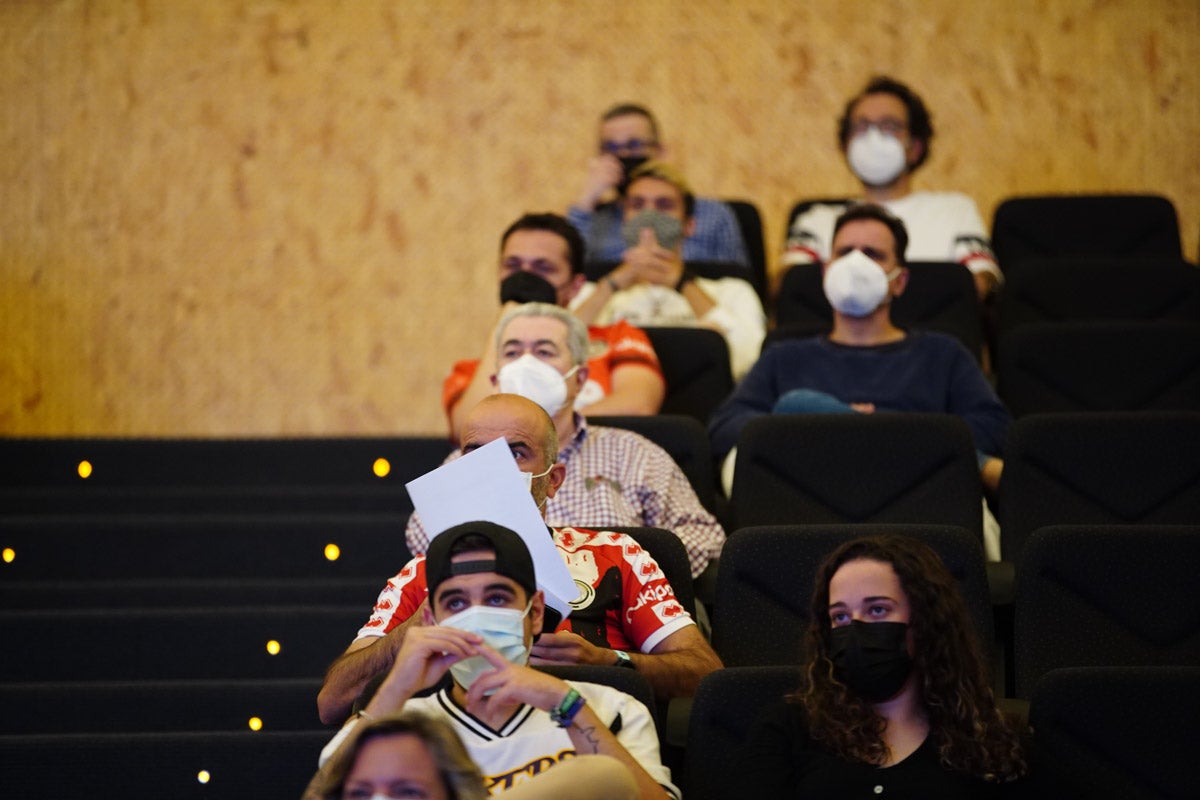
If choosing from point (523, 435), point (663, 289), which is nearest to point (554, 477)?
point (523, 435)

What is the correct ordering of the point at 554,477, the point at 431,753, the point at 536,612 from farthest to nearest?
the point at 554,477 → the point at 536,612 → the point at 431,753

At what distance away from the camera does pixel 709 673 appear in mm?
2541

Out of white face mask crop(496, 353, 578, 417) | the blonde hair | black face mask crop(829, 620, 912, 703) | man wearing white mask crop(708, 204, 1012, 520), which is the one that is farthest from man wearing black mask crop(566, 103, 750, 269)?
the blonde hair

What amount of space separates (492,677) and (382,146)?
3.76 meters

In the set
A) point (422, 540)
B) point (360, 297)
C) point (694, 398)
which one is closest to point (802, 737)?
point (422, 540)

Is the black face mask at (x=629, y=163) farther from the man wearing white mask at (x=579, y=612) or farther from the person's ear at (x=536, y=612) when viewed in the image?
the person's ear at (x=536, y=612)

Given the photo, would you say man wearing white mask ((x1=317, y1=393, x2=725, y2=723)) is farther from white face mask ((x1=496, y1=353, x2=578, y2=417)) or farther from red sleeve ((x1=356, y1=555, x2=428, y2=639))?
white face mask ((x1=496, y1=353, x2=578, y2=417))

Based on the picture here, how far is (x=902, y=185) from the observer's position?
5176 mm

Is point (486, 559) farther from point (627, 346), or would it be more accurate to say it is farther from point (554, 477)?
point (627, 346)

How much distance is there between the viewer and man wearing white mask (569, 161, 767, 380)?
4.66 meters

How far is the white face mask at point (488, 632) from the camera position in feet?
7.37

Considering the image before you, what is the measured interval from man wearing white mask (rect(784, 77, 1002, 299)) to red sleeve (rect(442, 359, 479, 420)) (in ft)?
4.15

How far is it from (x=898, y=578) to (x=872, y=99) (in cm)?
286

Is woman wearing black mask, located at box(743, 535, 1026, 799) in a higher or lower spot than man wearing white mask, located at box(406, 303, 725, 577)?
lower
